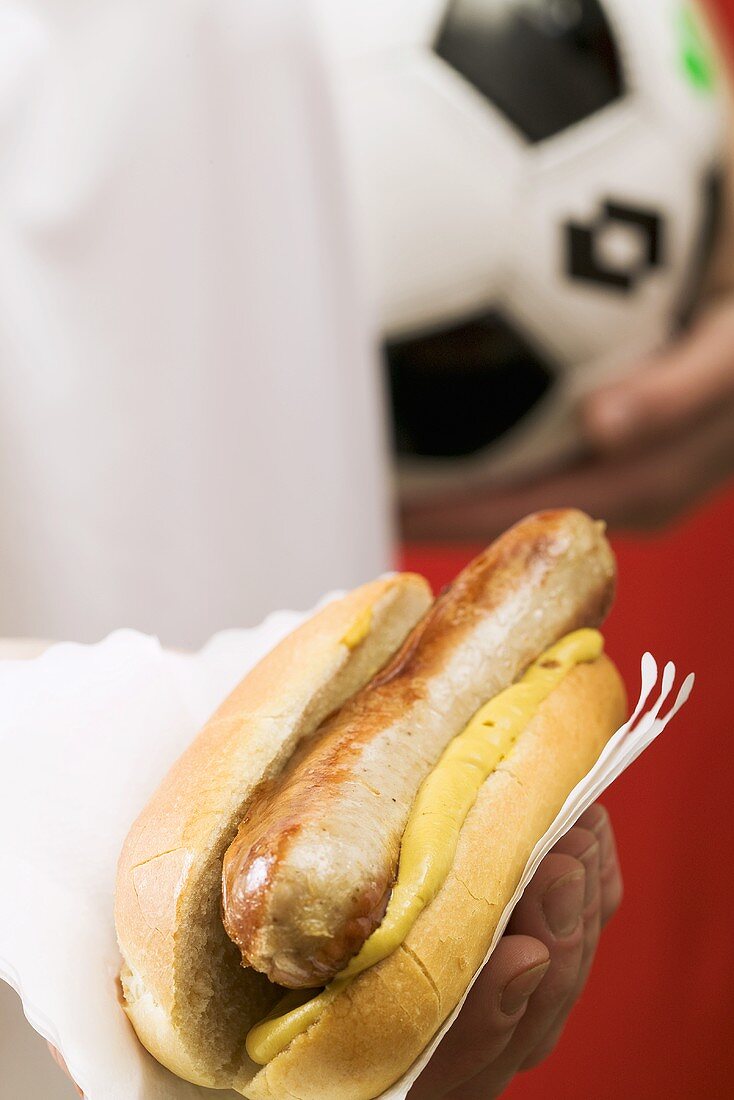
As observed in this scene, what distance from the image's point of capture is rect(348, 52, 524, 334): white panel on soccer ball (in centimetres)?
233

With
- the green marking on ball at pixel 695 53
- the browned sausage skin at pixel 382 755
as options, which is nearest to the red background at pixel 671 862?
the green marking on ball at pixel 695 53

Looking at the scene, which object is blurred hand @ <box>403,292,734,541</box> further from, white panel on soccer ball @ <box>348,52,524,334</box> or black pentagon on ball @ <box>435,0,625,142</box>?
black pentagon on ball @ <box>435,0,625,142</box>

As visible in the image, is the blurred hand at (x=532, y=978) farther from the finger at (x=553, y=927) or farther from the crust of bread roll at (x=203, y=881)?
the crust of bread roll at (x=203, y=881)

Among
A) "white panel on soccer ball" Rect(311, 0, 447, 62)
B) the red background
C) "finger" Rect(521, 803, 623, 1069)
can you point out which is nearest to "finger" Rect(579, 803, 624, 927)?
"finger" Rect(521, 803, 623, 1069)

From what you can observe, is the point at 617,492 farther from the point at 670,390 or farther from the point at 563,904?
the point at 563,904

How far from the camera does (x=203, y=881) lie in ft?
3.70

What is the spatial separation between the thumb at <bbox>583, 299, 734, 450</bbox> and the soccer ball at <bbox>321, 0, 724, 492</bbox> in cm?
5

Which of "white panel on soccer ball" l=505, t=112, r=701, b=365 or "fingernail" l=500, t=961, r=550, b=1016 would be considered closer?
"fingernail" l=500, t=961, r=550, b=1016

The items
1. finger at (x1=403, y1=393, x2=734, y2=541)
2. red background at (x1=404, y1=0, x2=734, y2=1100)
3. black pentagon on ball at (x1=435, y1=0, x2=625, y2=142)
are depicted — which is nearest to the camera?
black pentagon on ball at (x1=435, y1=0, x2=625, y2=142)

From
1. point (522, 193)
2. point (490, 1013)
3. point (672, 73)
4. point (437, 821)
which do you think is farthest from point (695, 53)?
point (490, 1013)

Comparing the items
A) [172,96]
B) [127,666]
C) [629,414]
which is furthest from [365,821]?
[172,96]

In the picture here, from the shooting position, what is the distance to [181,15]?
2.48 meters

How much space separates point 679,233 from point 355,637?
148cm

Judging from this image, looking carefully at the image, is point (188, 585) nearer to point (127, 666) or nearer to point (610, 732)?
point (127, 666)
